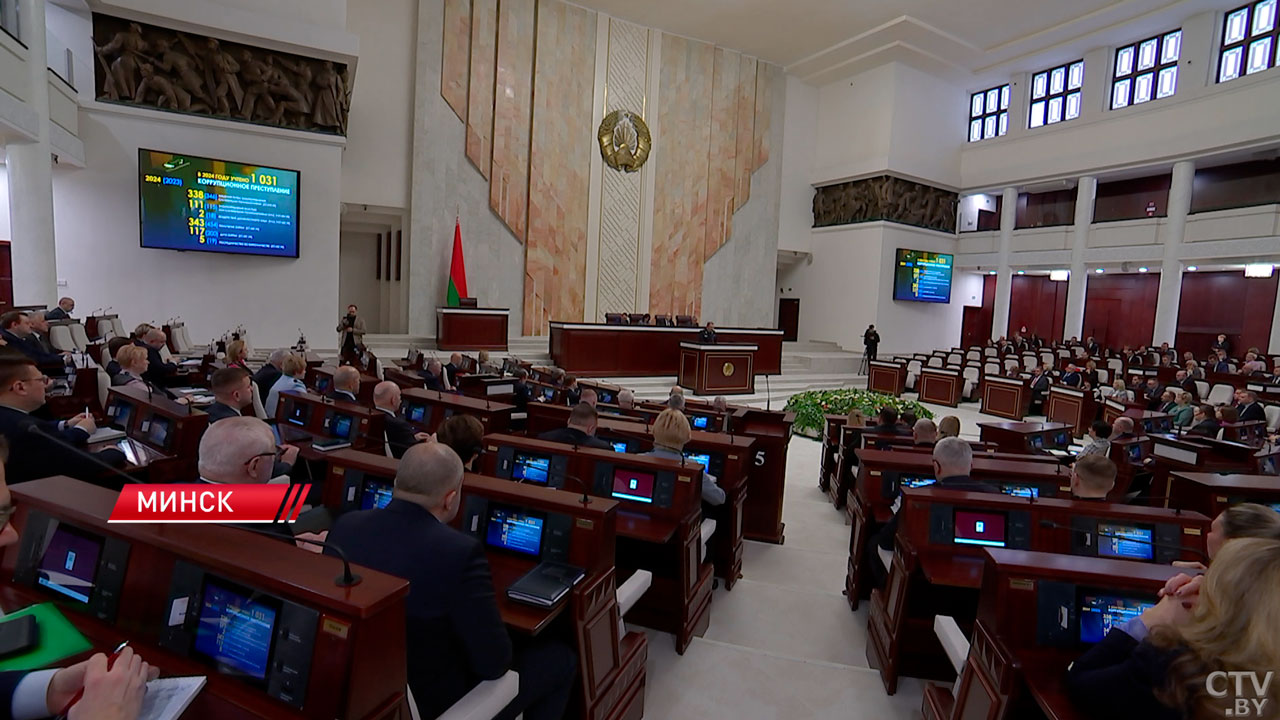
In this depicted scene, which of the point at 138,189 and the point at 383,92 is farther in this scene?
the point at 383,92

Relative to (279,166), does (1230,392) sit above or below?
below

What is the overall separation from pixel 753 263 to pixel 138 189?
13212mm

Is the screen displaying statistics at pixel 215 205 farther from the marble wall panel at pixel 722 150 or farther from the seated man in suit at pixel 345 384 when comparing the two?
the marble wall panel at pixel 722 150

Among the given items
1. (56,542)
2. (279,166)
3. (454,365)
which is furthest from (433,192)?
(56,542)

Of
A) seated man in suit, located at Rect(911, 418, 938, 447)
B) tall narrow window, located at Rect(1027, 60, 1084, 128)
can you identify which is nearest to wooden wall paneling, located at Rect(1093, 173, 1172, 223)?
tall narrow window, located at Rect(1027, 60, 1084, 128)

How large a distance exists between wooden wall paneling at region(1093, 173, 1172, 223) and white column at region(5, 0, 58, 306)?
20645mm

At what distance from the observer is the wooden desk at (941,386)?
41.8 ft

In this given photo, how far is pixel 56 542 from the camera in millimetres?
1685

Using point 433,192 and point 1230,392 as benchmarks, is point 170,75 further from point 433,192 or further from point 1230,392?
point 1230,392

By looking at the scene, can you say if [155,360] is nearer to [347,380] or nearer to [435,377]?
[347,380]

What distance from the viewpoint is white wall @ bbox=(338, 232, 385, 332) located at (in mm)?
14844

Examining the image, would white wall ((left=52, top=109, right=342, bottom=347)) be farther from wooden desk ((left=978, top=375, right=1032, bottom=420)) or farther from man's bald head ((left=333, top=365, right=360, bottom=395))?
wooden desk ((left=978, top=375, right=1032, bottom=420))

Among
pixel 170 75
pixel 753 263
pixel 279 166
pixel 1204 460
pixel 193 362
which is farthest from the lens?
pixel 753 263

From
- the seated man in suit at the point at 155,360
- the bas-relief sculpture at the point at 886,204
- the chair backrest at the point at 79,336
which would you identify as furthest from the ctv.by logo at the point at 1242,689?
the bas-relief sculpture at the point at 886,204
